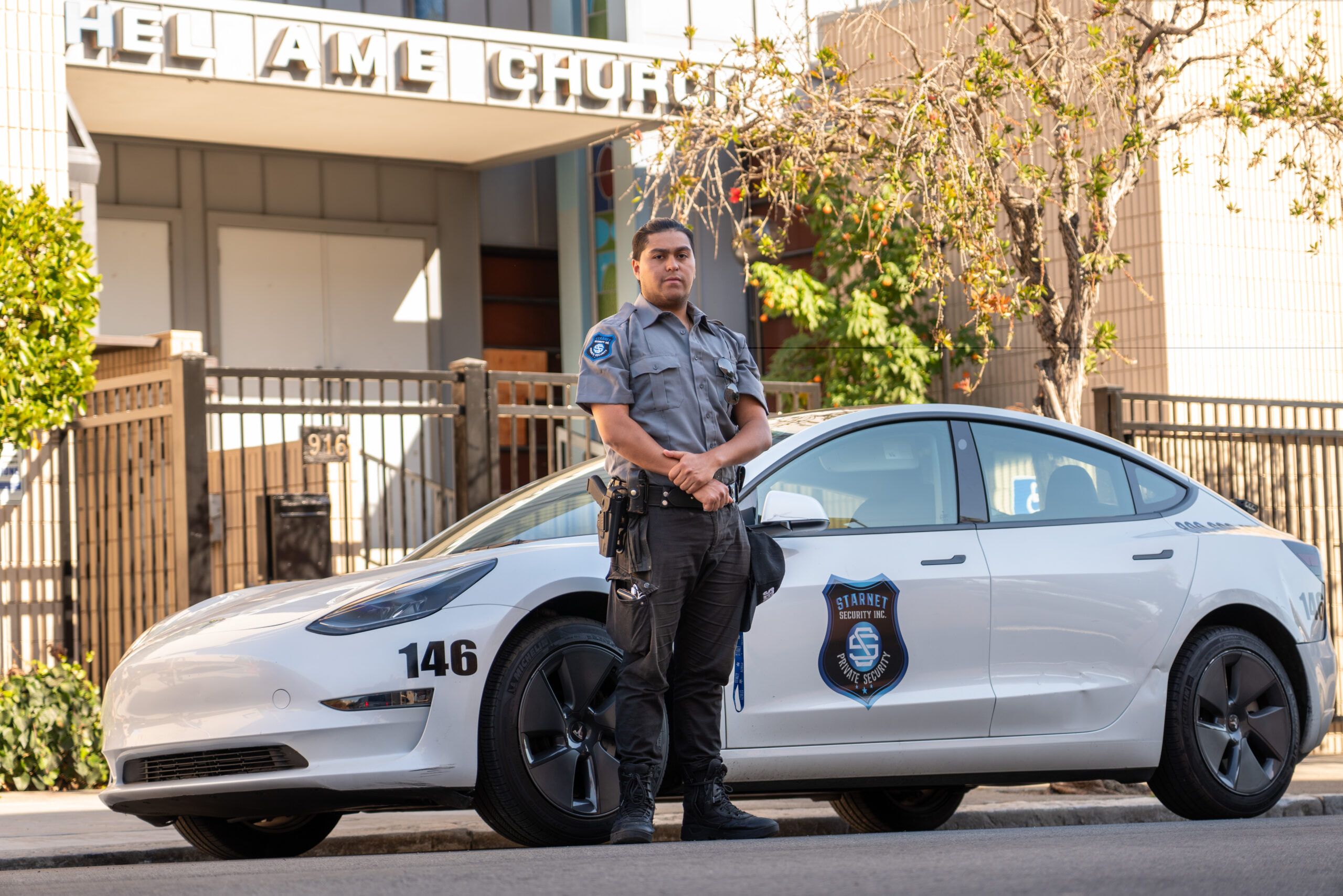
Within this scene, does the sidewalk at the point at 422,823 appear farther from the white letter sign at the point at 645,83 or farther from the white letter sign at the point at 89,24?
the white letter sign at the point at 645,83

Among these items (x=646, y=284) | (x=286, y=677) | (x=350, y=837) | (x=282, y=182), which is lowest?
(x=350, y=837)

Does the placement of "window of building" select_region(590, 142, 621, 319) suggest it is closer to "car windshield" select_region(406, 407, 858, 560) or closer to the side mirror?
"car windshield" select_region(406, 407, 858, 560)

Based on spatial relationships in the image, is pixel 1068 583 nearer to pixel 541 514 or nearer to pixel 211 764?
pixel 541 514

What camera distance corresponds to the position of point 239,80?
576 inches

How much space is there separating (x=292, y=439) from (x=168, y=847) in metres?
8.78

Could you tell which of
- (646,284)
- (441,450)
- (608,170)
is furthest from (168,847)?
(608,170)

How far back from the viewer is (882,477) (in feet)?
21.1

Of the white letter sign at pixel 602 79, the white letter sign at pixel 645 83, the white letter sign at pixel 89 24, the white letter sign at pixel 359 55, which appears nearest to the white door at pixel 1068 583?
the white letter sign at pixel 89 24

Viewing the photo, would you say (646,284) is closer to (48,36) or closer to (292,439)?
(48,36)

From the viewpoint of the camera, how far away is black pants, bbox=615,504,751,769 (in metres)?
5.42

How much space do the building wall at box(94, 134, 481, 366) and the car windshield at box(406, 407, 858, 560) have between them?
1243cm

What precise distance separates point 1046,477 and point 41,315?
5257mm

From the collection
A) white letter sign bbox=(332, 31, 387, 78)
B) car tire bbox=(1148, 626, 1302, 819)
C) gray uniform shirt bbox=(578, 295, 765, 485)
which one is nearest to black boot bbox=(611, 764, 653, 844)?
gray uniform shirt bbox=(578, 295, 765, 485)

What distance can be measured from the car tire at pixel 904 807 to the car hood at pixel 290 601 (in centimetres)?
237
